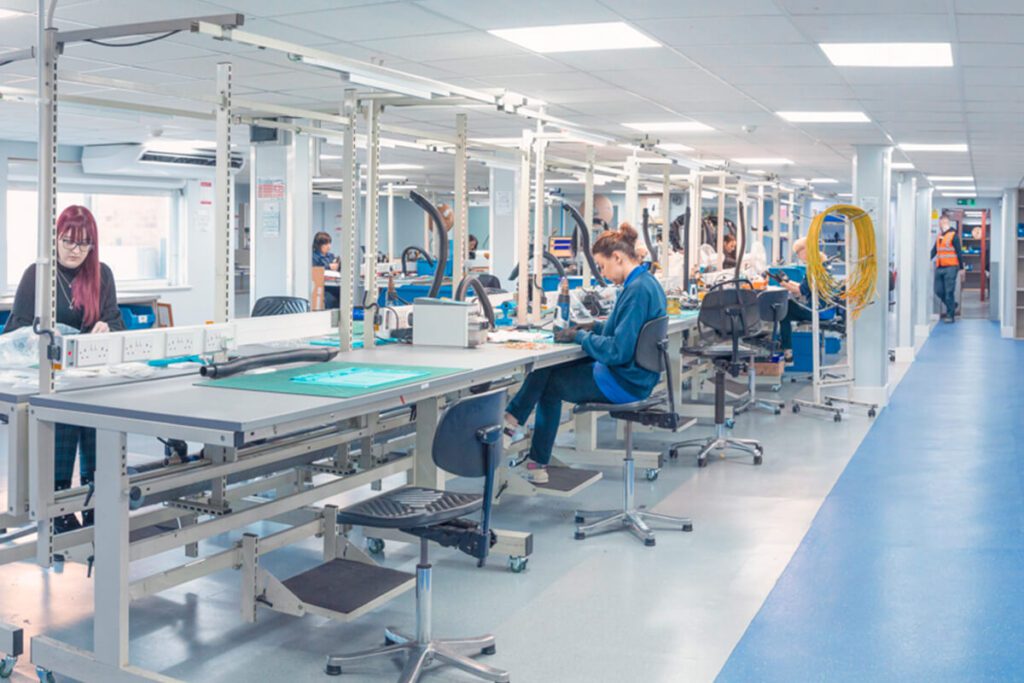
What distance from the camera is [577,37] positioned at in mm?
5191

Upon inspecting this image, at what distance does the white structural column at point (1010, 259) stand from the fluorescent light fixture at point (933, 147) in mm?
5016

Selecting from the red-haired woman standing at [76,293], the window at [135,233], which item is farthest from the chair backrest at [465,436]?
the window at [135,233]

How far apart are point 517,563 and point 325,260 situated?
7.36 meters

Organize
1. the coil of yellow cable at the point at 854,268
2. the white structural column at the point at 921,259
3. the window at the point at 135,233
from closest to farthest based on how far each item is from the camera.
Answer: the coil of yellow cable at the point at 854,268 → the window at the point at 135,233 → the white structural column at the point at 921,259

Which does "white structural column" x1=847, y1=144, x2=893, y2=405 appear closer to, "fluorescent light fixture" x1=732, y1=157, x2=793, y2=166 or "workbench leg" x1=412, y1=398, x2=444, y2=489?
"fluorescent light fixture" x1=732, y1=157, x2=793, y2=166

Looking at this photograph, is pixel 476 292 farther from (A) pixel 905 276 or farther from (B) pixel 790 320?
(A) pixel 905 276

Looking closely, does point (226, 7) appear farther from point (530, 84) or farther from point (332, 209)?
point (332, 209)

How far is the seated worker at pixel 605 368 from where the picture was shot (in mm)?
4676

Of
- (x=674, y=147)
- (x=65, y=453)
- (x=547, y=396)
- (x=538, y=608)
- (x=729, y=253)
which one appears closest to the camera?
(x=538, y=608)

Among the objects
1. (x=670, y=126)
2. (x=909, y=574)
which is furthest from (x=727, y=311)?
(x=909, y=574)

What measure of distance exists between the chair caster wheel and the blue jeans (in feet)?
2.91

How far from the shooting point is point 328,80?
6633mm

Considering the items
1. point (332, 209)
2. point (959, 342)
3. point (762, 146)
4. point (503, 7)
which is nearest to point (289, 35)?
point (503, 7)

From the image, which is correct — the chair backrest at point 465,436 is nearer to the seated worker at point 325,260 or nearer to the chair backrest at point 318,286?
the chair backrest at point 318,286
